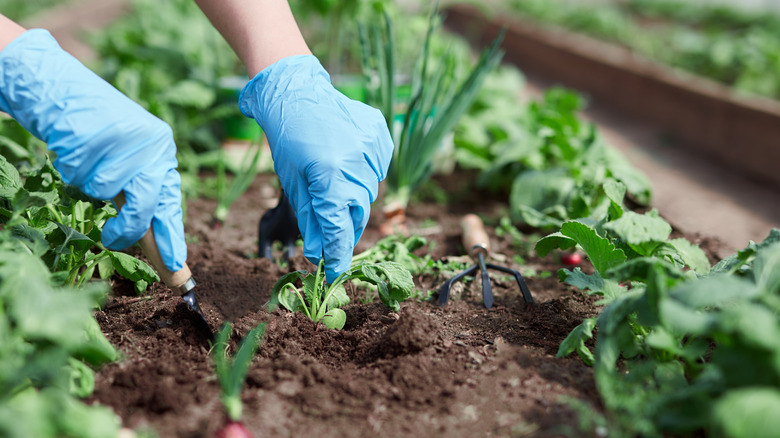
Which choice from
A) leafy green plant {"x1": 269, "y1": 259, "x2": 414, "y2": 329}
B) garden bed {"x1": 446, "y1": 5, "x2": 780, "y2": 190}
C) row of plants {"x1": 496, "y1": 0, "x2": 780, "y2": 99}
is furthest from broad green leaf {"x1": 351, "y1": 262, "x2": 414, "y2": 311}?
row of plants {"x1": 496, "y1": 0, "x2": 780, "y2": 99}

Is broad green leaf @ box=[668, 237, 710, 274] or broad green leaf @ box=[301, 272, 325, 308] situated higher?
broad green leaf @ box=[668, 237, 710, 274]

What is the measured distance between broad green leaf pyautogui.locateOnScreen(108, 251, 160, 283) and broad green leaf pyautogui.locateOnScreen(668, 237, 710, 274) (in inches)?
53.8

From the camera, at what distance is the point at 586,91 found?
5633 mm

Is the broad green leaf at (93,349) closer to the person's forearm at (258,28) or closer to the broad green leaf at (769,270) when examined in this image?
the person's forearm at (258,28)

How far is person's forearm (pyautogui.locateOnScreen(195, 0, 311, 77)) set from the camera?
171cm

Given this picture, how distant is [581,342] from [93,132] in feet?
3.93

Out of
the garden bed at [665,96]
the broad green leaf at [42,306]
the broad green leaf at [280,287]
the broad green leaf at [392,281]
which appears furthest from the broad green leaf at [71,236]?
the garden bed at [665,96]

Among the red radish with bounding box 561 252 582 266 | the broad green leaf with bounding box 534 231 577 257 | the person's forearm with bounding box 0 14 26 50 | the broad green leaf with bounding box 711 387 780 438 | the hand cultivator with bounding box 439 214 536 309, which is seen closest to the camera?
the broad green leaf with bounding box 711 387 780 438

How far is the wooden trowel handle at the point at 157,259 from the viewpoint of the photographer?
139 centimetres

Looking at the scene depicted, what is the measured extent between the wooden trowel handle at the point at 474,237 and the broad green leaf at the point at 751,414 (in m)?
1.11

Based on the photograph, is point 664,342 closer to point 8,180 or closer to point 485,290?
point 485,290

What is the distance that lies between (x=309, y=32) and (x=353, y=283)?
10.7 feet

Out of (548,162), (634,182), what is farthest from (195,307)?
(548,162)

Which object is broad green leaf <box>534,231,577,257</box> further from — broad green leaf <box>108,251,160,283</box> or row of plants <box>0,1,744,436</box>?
broad green leaf <box>108,251,160,283</box>
